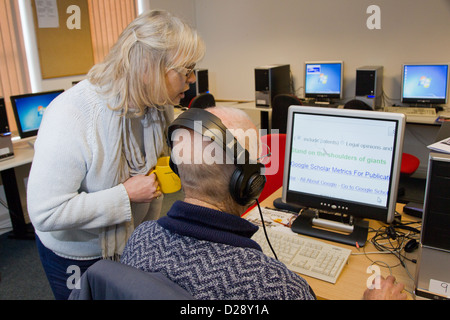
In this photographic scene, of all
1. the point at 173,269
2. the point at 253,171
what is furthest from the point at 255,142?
the point at 173,269

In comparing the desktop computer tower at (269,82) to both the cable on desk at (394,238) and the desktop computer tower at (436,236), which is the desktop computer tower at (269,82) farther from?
the desktop computer tower at (436,236)

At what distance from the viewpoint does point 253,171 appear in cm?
95

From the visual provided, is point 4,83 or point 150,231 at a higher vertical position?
point 4,83

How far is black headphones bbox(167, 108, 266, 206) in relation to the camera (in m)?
0.87

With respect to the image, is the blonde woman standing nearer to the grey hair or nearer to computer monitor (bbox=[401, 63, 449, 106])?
the grey hair

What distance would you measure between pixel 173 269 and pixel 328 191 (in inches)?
33.9

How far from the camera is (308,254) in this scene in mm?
1313

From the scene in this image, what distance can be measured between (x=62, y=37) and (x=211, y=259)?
12.4 ft

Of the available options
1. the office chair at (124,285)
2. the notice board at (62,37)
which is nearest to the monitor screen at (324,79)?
the notice board at (62,37)

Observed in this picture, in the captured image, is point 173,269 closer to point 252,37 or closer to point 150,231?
point 150,231

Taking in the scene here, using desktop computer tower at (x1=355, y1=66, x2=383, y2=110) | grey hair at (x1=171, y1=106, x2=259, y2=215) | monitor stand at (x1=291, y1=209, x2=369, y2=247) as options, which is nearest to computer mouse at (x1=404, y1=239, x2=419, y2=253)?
monitor stand at (x1=291, y1=209, x2=369, y2=247)

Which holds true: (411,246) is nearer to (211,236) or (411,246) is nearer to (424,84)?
(211,236)

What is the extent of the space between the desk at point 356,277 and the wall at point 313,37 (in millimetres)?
3491

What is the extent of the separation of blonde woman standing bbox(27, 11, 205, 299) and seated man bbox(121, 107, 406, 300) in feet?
1.03
